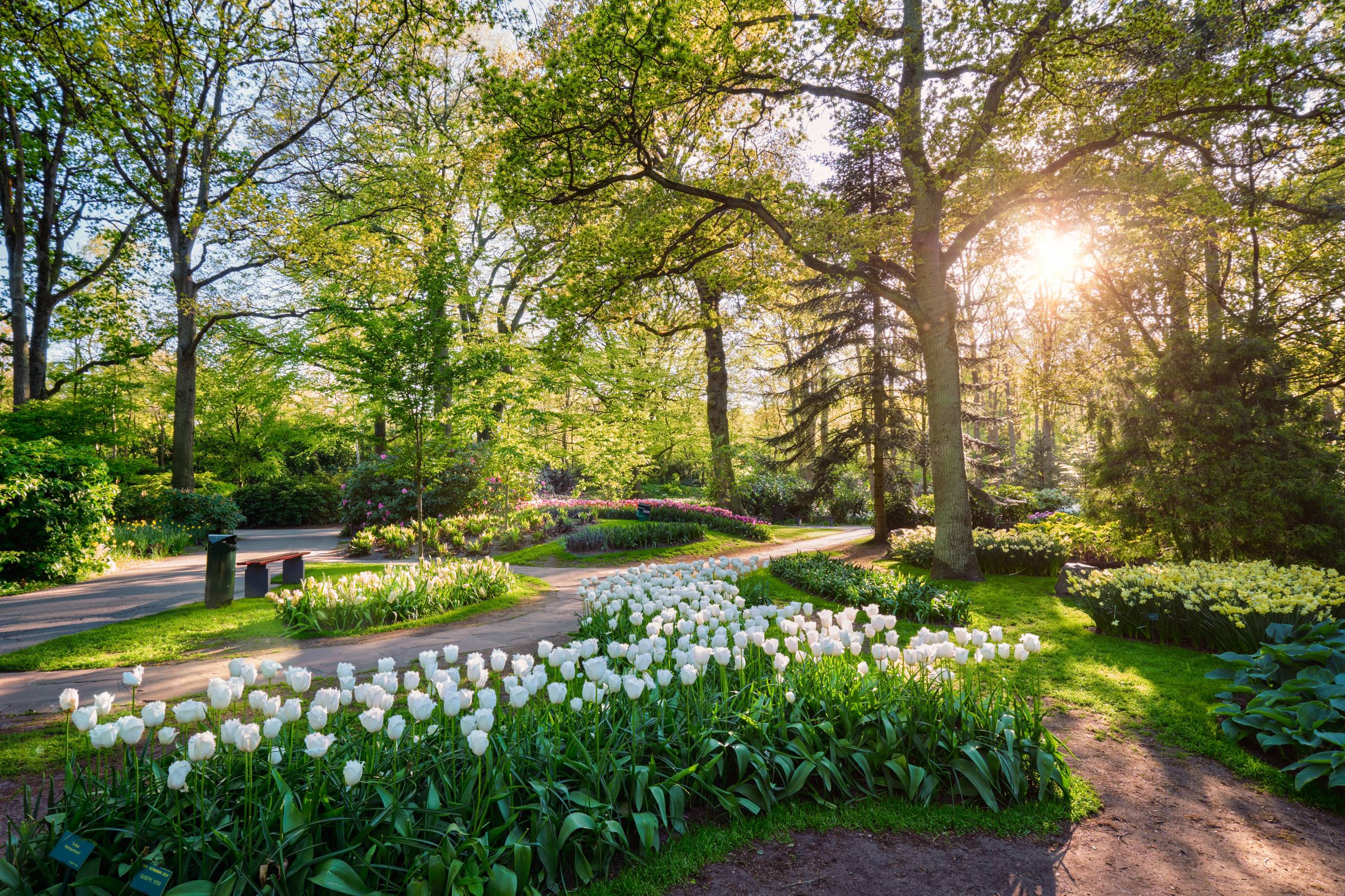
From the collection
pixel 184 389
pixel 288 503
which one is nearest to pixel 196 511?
pixel 184 389

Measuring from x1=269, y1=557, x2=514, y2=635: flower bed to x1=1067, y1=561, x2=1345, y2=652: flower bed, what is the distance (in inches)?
303

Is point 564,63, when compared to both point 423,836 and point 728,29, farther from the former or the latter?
point 423,836

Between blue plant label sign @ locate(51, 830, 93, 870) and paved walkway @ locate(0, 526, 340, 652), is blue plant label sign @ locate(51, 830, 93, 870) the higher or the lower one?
the higher one

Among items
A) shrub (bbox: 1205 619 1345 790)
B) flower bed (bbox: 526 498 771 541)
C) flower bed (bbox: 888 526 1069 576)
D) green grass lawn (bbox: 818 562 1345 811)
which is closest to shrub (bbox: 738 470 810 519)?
flower bed (bbox: 526 498 771 541)

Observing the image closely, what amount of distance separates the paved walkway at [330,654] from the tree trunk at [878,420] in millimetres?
9203

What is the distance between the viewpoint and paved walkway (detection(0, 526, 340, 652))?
6.57m

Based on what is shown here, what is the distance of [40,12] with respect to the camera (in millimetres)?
6539

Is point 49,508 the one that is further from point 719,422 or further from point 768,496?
point 768,496

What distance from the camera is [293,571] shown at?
840 cm

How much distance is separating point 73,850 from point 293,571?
720 centimetres

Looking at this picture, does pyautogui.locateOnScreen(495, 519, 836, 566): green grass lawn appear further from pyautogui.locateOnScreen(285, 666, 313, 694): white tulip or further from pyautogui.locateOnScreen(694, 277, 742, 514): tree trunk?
pyautogui.locateOnScreen(285, 666, 313, 694): white tulip

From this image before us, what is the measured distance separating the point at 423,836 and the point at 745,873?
54.5 inches

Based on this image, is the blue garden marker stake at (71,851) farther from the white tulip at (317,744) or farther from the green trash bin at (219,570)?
the green trash bin at (219,570)

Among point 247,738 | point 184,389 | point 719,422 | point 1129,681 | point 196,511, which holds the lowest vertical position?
point 1129,681
